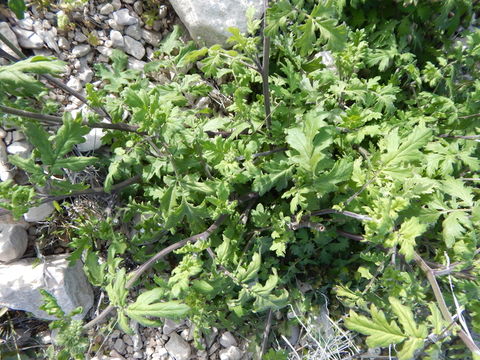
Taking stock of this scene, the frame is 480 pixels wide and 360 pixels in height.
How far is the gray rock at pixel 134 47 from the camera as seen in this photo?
367 centimetres

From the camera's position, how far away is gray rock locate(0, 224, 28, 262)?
3147 millimetres

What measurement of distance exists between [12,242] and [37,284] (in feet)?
1.39

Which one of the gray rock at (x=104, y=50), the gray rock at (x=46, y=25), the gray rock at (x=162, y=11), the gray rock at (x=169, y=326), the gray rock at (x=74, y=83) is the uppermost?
the gray rock at (x=162, y=11)

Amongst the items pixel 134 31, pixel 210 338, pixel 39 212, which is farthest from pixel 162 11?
pixel 210 338

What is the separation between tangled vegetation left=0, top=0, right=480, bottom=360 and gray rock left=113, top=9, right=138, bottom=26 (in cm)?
54

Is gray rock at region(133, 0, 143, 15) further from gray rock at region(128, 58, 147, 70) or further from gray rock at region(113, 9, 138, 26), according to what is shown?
gray rock at region(128, 58, 147, 70)

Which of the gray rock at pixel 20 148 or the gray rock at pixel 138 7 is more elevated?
the gray rock at pixel 138 7

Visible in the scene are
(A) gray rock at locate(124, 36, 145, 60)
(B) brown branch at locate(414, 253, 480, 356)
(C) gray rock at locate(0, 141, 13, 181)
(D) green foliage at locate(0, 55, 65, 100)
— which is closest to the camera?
(D) green foliage at locate(0, 55, 65, 100)

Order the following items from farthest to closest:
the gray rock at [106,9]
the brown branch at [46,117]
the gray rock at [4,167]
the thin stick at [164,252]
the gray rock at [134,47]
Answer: the gray rock at [134,47]
the gray rock at [106,9]
the gray rock at [4,167]
the thin stick at [164,252]
the brown branch at [46,117]

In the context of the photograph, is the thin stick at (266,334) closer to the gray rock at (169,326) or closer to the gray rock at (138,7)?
the gray rock at (169,326)

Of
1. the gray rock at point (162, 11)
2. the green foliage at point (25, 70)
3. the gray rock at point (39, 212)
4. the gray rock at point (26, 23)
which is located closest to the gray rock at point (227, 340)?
the gray rock at point (39, 212)

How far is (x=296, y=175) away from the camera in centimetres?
261

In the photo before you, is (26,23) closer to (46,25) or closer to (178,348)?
(46,25)

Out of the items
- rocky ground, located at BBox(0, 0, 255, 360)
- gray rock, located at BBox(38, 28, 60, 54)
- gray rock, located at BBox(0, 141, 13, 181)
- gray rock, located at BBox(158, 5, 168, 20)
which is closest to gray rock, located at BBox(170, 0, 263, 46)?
gray rock, located at BBox(158, 5, 168, 20)
